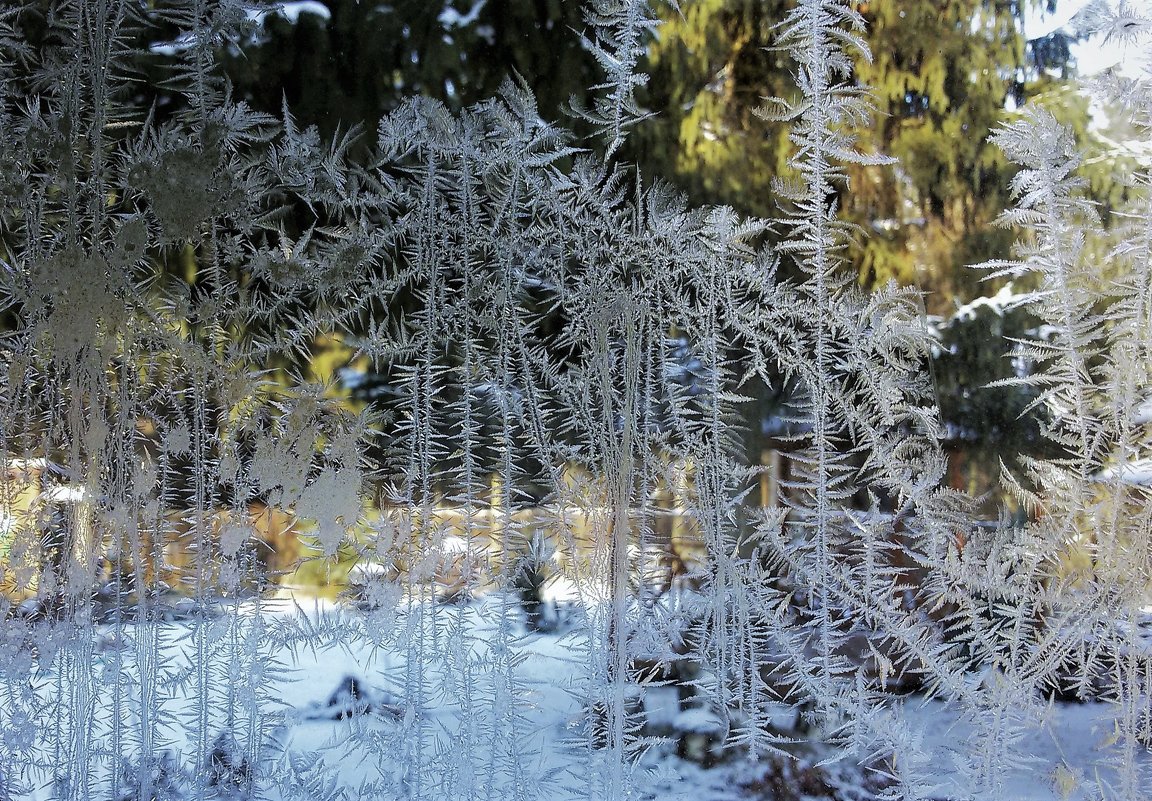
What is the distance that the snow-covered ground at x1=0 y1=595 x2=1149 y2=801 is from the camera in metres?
0.92

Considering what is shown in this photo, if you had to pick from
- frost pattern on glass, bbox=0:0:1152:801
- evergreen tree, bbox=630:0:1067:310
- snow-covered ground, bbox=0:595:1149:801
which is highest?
evergreen tree, bbox=630:0:1067:310

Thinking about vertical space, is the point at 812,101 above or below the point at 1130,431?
above

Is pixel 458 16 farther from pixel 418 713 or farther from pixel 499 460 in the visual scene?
pixel 418 713

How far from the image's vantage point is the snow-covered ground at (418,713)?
0.92 meters

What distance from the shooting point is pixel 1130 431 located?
88cm

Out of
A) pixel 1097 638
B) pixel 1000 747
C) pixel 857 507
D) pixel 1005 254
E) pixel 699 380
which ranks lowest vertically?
pixel 1000 747

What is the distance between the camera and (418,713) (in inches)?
36.9

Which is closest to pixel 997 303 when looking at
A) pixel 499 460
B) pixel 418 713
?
pixel 499 460

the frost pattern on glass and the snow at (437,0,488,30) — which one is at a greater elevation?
the snow at (437,0,488,30)

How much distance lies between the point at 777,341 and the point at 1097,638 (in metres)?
0.46

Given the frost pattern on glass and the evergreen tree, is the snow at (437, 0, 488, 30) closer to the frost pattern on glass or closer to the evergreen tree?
the frost pattern on glass

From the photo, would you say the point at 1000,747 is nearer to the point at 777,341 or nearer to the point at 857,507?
A: the point at 857,507

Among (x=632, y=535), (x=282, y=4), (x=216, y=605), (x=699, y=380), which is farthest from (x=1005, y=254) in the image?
(x=216, y=605)

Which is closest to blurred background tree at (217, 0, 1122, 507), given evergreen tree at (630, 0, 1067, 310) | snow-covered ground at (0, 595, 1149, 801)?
evergreen tree at (630, 0, 1067, 310)
